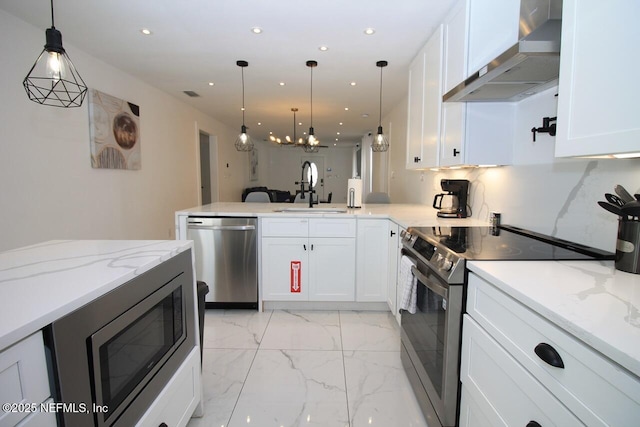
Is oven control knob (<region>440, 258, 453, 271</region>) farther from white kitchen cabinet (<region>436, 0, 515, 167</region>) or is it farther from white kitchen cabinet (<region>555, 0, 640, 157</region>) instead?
white kitchen cabinet (<region>436, 0, 515, 167</region>)

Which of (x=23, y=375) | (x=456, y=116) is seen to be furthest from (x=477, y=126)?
(x=23, y=375)

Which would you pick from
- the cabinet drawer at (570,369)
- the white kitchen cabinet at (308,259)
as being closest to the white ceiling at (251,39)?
the white kitchen cabinet at (308,259)

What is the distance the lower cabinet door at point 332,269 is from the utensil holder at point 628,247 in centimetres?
192

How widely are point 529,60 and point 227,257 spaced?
2.56m

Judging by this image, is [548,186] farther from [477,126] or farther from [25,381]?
[25,381]

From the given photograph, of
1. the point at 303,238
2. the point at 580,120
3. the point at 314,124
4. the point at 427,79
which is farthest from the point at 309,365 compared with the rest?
the point at 314,124

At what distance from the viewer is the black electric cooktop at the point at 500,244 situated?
4.31 ft

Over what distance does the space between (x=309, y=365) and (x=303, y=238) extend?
110 centimetres

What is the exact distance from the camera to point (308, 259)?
2922 mm

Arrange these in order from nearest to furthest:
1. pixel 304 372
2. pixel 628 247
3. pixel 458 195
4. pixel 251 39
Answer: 1. pixel 628 247
2. pixel 304 372
3. pixel 458 195
4. pixel 251 39

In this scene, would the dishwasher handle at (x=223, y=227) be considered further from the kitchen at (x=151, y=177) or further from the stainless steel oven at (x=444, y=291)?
the stainless steel oven at (x=444, y=291)

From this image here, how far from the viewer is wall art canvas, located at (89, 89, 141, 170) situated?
3.48 meters

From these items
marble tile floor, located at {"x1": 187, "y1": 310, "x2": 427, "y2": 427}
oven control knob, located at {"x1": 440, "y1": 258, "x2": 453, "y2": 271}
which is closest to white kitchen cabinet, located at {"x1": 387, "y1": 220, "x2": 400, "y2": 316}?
marble tile floor, located at {"x1": 187, "y1": 310, "x2": 427, "y2": 427}

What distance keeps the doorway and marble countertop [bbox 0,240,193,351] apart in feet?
20.0
